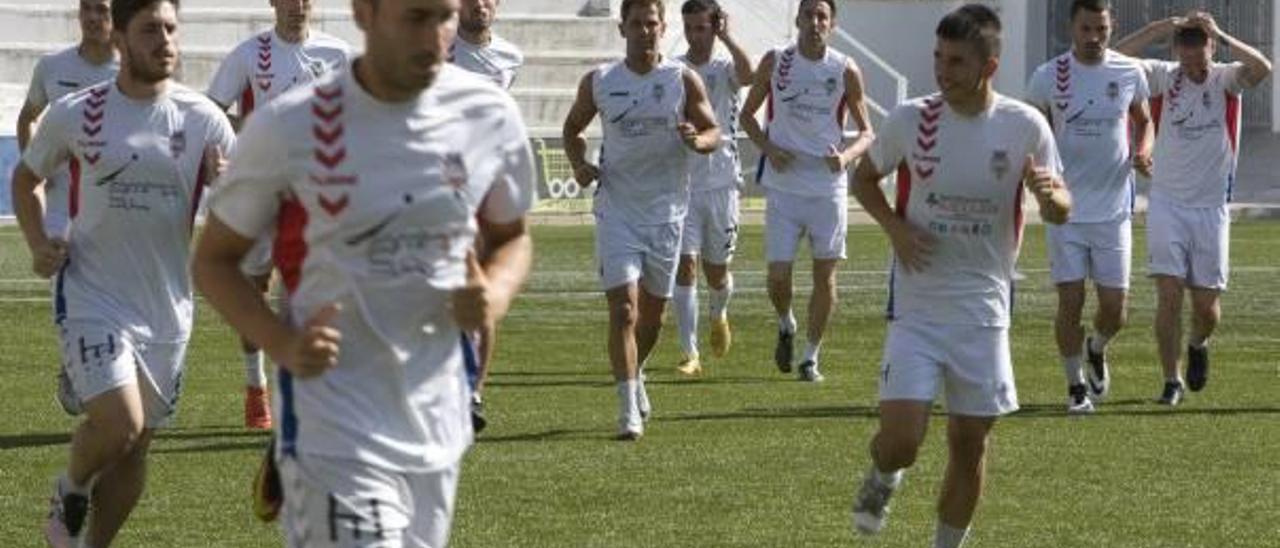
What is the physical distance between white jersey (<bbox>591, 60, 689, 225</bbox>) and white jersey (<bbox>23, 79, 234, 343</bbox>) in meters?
5.31

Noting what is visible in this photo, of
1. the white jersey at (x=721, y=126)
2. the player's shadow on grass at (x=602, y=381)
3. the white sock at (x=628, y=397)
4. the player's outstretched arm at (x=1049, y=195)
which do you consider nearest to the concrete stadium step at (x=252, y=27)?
the white jersey at (x=721, y=126)

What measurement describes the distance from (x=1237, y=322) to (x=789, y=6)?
28.7 m

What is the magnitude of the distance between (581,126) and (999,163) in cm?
570

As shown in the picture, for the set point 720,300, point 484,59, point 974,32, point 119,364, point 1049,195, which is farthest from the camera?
point 720,300

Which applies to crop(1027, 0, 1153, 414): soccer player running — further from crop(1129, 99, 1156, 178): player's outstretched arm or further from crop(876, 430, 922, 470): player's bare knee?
crop(876, 430, 922, 470): player's bare knee

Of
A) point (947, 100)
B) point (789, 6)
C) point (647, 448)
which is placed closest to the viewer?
point (947, 100)

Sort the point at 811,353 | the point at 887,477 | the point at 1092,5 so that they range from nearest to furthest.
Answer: the point at 887,477
the point at 1092,5
the point at 811,353

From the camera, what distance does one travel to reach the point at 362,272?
23.6 feet

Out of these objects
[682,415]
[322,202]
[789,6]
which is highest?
[322,202]

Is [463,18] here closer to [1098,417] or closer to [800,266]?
[1098,417]

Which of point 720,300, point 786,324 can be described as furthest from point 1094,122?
point 720,300

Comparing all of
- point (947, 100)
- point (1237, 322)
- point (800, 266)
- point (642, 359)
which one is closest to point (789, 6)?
point (800, 266)

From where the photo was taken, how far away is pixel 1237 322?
80.0ft

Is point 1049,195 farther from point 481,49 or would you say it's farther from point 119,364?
point 481,49
